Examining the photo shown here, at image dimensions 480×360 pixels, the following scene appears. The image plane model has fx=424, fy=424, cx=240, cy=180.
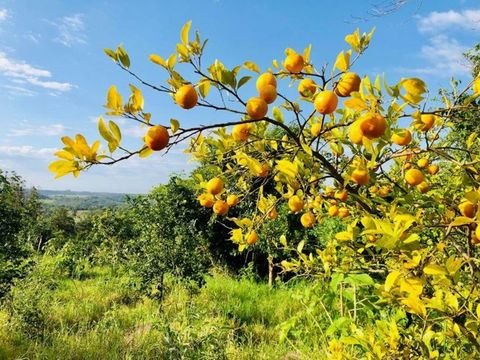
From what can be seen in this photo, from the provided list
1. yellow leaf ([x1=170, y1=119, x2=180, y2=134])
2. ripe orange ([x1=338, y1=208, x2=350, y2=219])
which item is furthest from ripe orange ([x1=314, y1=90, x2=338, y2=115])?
ripe orange ([x1=338, y1=208, x2=350, y2=219])

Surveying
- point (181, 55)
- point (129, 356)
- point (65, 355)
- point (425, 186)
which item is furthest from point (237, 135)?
point (65, 355)

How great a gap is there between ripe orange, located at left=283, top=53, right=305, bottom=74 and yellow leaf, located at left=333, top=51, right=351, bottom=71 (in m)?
0.09

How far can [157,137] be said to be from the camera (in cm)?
74

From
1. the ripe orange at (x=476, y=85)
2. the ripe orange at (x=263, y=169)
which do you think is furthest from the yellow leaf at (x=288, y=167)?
the ripe orange at (x=476, y=85)

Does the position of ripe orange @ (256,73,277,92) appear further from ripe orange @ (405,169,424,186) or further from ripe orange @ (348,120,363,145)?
ripe orange @ (405,169,424,186)

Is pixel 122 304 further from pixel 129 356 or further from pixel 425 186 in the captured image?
pixel 425 186

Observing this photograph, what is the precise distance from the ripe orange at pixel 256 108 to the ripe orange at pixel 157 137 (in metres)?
0.15

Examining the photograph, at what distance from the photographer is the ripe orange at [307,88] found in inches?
37.5

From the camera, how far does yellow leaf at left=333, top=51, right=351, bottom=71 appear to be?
888mm

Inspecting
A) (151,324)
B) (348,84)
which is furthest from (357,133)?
(151,324)

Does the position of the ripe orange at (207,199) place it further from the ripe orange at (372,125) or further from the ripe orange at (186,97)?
the ripe orange at (372,125)

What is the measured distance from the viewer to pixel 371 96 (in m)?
0.78

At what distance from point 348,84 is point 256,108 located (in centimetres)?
22

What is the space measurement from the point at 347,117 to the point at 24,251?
4.06m
